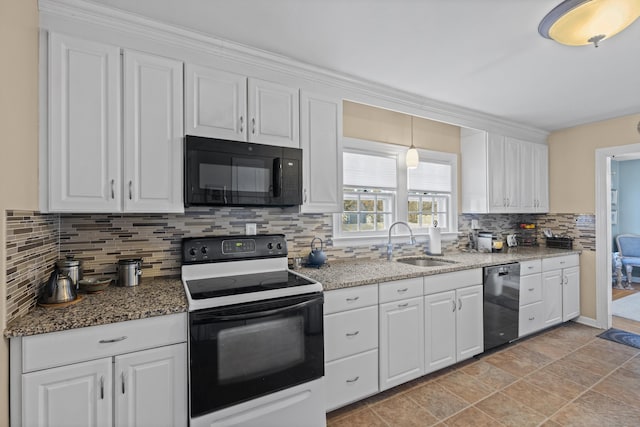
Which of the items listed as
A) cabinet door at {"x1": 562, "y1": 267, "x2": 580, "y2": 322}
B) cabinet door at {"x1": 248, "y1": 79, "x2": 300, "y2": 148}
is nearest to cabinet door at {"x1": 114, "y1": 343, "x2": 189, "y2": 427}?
cabinet door at {"x1": 248, "y1": 79, "x2": 300, "y2": 148}

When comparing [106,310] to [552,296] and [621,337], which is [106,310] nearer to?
[552,296]

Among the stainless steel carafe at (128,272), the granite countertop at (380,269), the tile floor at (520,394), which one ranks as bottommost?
the tile floor at (520,394)

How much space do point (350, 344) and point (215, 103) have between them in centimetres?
179

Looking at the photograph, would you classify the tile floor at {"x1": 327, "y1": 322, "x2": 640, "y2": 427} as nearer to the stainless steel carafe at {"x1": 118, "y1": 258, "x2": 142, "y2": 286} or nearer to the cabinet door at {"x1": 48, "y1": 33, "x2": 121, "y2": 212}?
the stainless steel carafe at {"x1": 118, "y1": 258, "x2": 142, "y2": 286}

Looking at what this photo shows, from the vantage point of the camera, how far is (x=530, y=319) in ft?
10.8

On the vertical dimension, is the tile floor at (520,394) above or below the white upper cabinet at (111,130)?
below

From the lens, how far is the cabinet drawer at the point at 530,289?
3223 mm

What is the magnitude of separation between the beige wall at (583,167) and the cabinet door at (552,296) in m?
0.50

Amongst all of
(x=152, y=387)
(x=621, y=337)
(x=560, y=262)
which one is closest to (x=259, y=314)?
(x=152, y=387)

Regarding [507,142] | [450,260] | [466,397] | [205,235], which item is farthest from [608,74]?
[205,235]

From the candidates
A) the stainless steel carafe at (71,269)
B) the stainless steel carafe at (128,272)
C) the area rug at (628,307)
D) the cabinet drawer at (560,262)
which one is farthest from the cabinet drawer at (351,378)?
the area rug at (628,307)

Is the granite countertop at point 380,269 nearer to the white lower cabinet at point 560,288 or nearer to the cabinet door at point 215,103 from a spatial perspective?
the white lower cabinet at point 560,288

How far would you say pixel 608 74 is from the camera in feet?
8.17

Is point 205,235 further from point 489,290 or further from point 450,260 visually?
point 489,290
